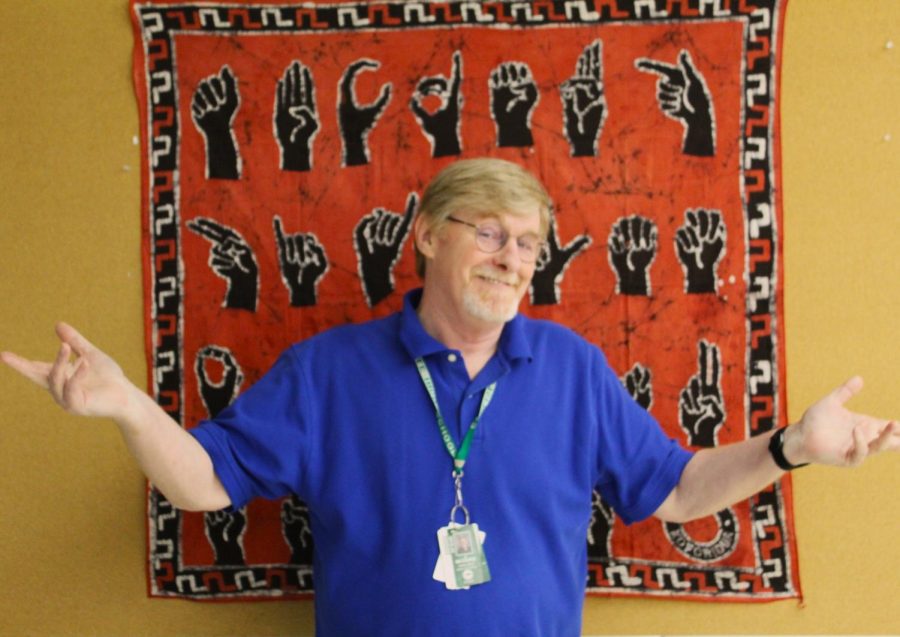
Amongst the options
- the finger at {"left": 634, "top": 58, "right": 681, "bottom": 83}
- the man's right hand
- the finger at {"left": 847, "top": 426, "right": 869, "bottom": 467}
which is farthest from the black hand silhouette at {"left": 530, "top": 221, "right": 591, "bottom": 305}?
the man's right hand

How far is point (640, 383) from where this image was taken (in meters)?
2.08

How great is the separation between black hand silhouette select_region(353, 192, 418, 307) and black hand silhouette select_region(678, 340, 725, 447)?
770 mm

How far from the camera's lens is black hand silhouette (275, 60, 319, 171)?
2080 mm

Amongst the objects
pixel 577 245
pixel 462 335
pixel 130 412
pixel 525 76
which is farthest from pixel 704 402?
pixel 130 412

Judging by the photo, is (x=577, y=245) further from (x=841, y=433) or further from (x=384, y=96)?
(x=841, y=433)

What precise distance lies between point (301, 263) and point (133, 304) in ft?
1.43

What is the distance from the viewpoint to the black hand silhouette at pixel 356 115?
2076 millimetres

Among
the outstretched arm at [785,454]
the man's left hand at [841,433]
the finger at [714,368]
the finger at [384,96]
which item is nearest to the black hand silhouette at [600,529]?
the outstretched arm at [785,454]

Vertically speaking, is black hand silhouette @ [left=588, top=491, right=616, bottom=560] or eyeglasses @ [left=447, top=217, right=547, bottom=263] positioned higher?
eyeglasses @ [left=447, top=217, right=547, bottom=263]

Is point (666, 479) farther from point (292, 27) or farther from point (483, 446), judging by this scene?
point (292, 27)

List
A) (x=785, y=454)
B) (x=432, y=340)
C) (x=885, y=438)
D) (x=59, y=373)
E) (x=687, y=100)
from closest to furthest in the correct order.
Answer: (x=59, y=373) < (x=885, y=438) < (x=785, y=454) < (x=432, y=340) < (x=687, y=100)

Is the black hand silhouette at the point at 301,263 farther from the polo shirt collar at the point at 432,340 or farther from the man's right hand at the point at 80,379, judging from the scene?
the man's right hand at the point at 80,379

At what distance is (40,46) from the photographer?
2.10 meters

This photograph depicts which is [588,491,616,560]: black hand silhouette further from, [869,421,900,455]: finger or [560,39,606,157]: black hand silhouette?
[560,39,606,157]: black hand silhouette
